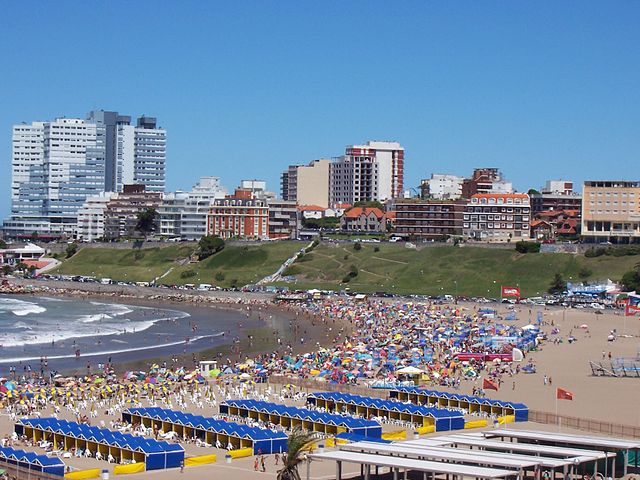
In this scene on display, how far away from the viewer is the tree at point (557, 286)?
301ft

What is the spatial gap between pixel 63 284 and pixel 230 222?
26.8 m

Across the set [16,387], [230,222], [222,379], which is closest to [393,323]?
[222,379]

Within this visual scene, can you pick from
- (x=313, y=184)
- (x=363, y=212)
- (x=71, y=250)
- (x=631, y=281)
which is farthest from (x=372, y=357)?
(x=313, y=184)

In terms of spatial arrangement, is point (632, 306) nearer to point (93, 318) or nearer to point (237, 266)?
point (93, 318)

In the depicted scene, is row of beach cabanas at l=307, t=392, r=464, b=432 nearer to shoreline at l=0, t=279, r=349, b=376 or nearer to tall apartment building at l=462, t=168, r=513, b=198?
shoreline at l=0, t=279, r=349, b=376

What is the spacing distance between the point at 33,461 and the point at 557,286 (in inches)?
2675

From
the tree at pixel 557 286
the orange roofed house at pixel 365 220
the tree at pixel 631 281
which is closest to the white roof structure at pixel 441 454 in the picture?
the tree at pixel 631 281

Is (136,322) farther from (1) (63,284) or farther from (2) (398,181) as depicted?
(2) (398,181)

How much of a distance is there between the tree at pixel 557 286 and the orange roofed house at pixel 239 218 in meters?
53.9

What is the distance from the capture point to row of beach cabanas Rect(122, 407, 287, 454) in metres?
33.2

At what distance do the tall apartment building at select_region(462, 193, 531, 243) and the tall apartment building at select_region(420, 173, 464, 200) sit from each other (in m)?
32.4

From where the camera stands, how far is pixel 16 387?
4566cm

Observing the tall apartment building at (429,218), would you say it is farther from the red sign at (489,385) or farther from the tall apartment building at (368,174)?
the red sign at (489,385)

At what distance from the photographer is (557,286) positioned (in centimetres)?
9225
